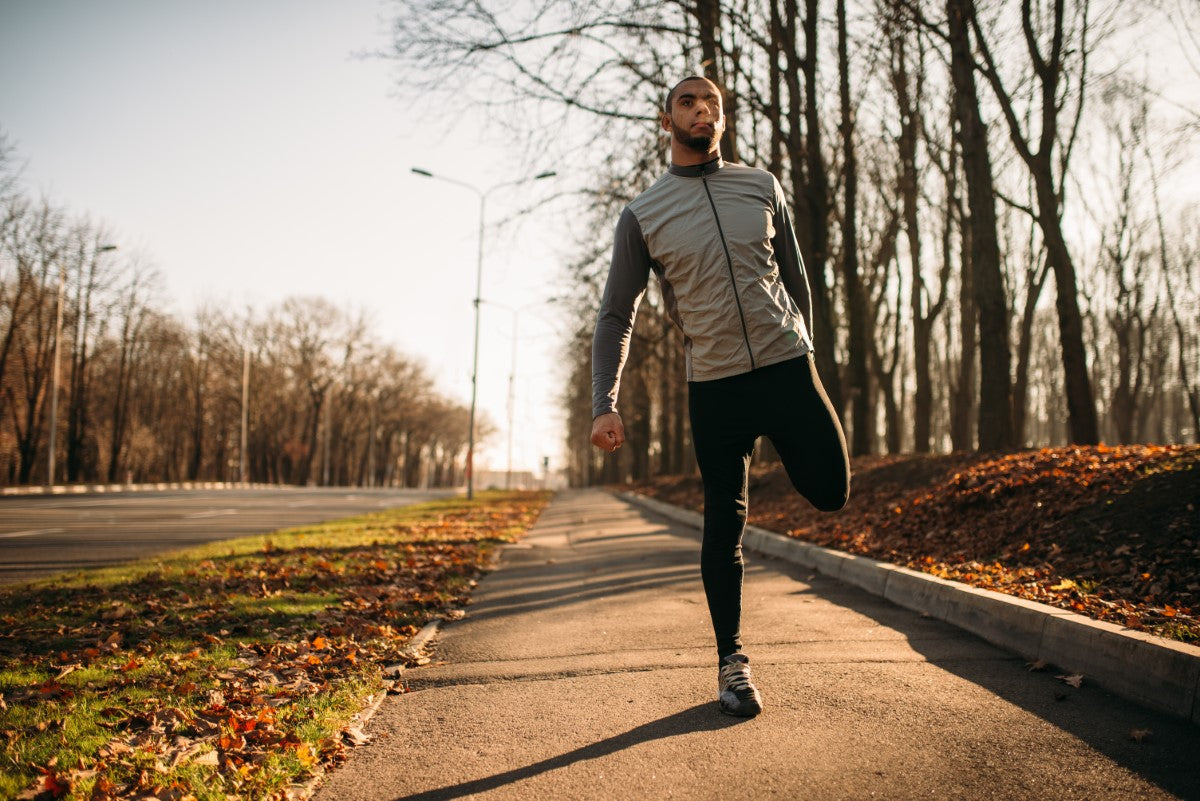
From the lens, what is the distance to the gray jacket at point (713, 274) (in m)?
3.17

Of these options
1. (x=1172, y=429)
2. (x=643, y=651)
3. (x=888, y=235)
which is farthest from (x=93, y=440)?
(x=1172, y=429)

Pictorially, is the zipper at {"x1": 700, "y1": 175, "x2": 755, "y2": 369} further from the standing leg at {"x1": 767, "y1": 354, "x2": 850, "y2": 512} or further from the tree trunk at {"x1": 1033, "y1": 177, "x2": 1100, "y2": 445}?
the tree trunk at {"x1": 1033, "y1": 177, "x2": 1100, "y2": 445}

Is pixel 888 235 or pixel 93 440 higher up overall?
pixel 888 235

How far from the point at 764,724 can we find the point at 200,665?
117 inches

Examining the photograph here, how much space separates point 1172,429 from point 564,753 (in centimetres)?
6257

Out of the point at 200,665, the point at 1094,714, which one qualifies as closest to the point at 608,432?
the point at 1094,714

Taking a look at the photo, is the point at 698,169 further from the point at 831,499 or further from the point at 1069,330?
the point at 1069,330

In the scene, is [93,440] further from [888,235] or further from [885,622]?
[885,622]

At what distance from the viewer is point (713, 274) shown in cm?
321

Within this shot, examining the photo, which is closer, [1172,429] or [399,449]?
[1172,429]

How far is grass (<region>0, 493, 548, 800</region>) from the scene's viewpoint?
8.93ft

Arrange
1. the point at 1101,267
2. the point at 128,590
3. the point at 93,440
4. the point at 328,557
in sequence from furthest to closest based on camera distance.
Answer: the point at 93,440 < the point at 1101,267 < the point at 328,557 < the point at 128,590

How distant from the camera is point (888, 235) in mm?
24156

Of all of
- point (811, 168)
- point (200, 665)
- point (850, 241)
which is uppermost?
point (811, 168)
